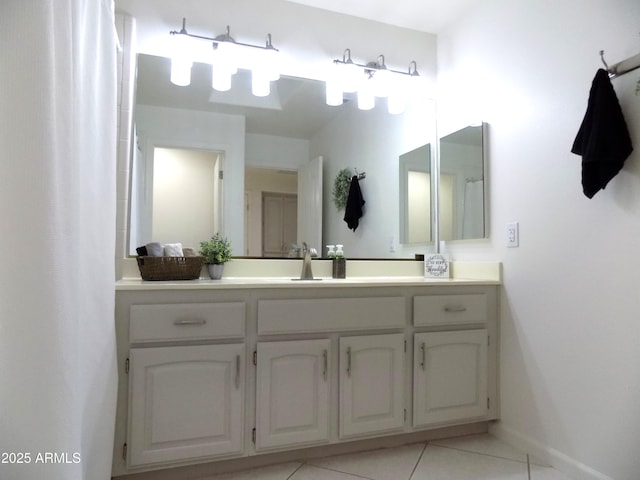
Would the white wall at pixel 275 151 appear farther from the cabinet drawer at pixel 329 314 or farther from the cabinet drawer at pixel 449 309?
the cabinet drawer at pixel 449 309

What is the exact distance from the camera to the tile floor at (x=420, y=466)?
5.38 ft

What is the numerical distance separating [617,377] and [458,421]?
0.72m

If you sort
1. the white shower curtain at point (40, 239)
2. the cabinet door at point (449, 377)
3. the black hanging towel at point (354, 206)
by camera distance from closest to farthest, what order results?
the white shower curtain at point (40, 239), the cabinet door at point (449, 377), the black hanging towel at point (354, 206)

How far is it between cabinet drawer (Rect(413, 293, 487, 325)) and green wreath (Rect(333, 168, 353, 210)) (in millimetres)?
791

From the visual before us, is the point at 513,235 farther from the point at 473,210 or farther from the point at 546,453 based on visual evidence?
the point at 546,453

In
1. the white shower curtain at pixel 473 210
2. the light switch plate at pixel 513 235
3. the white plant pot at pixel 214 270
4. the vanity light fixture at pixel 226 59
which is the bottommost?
the white plant pot at pixel 214 270

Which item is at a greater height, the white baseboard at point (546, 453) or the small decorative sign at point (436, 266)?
the small decorative sign at point (436, 266)

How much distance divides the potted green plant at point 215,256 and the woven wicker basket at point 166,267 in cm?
17

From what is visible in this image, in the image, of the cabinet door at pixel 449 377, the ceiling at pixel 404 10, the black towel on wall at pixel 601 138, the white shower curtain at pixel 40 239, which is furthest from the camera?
the ceiling at pixel 404 10

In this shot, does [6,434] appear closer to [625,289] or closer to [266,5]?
[625,289]

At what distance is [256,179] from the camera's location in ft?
7.19

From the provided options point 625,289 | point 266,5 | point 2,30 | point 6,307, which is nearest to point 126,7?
point 266,5

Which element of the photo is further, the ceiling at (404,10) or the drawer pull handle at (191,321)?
the ceiling at (404,10)

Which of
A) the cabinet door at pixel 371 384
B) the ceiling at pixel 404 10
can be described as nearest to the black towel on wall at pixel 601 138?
the cabinet door at pixel 371 384
